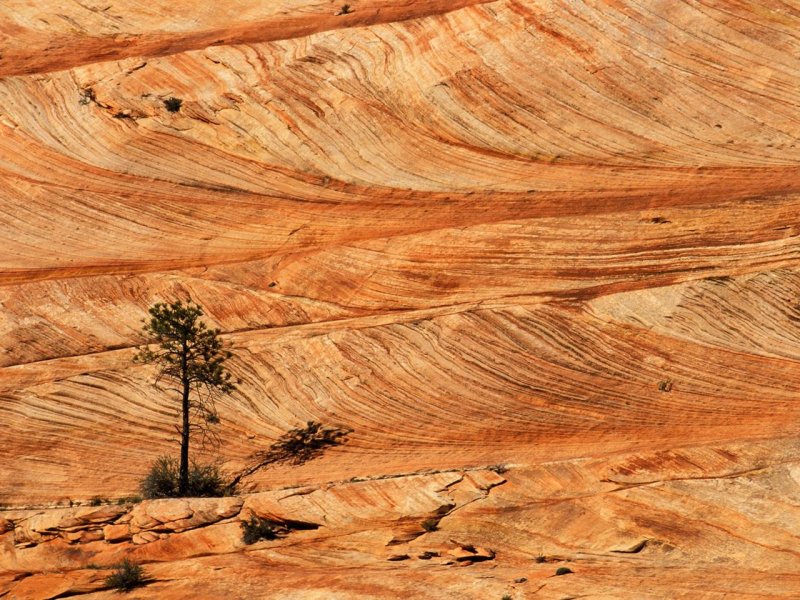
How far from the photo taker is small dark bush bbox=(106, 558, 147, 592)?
27547 mm

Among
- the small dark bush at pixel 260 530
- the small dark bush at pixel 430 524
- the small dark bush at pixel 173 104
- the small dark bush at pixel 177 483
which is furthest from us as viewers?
the small dark bush at pixel 173 104

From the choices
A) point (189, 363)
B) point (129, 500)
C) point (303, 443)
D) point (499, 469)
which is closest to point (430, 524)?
point (499, 469)

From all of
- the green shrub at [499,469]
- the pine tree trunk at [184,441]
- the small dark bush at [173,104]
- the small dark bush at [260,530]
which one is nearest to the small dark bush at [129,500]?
the pine tree trunk at [184,441]

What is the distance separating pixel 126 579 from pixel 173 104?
18074mm

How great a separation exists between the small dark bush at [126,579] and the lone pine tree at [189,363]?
10.9ft

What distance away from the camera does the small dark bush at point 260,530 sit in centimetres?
2839

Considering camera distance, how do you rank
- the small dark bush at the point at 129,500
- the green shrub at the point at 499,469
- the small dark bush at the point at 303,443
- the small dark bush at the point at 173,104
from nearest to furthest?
the green shrub at the point at 499,469 < the small dark bush at the point at 129,500 < the small dark bush at the point at 303,443 < the small dark bush at the point at 173,104

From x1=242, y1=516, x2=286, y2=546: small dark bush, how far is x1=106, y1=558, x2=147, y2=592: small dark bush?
7.59 feet

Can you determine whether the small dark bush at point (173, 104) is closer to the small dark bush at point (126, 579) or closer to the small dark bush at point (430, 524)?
the small dark bush at point (126, 579)

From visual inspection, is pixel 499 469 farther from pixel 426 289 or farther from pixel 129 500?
pixel 129 500

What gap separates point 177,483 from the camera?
31.2 metres

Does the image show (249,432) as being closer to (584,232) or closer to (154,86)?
(584,232)

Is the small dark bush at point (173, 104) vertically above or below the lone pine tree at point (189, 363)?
above

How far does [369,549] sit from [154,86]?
65.5ft
